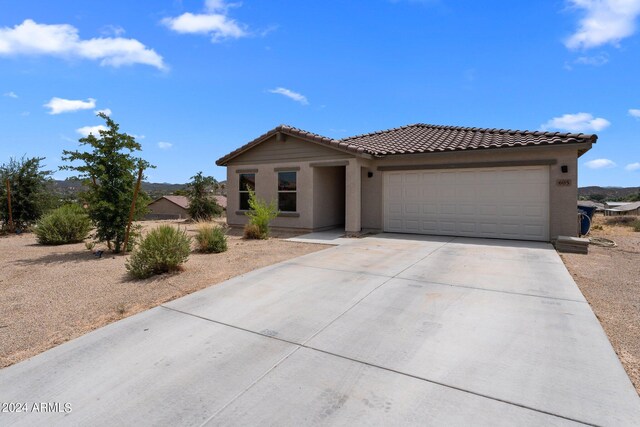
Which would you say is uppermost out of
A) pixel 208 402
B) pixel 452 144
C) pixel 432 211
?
pixel 452 144

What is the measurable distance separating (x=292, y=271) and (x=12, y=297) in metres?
4.66

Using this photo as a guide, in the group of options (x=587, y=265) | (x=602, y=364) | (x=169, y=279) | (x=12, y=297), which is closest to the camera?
(x=602, y=364)

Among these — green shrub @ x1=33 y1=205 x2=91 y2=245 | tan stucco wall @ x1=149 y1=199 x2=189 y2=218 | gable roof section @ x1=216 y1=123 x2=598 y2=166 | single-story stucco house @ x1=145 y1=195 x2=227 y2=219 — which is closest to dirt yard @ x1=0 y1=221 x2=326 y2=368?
green shrub @ x1=33 y1=205 x2=91 y2=245

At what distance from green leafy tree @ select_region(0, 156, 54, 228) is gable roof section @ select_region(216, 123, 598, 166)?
799 cm

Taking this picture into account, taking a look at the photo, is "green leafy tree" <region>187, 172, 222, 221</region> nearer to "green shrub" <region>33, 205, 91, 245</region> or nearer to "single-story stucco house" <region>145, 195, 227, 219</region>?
"single-story stucco house" <region>145, 195, 227, 219</region>

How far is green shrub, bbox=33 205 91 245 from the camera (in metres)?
11.0

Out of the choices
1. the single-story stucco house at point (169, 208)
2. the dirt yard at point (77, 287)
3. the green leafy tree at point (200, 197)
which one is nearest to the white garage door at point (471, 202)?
the dirt yard at point (77, 287)

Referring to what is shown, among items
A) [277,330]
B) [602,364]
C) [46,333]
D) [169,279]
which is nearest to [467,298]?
[602,364]

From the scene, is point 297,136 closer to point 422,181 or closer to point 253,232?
point 253,232

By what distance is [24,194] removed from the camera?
1489 centimetres

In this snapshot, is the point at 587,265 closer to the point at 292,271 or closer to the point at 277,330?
the point at 292,271

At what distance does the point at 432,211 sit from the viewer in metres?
12.4

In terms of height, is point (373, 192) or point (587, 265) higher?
point (373, 192)

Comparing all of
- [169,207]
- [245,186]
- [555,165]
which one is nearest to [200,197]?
[245,186]
